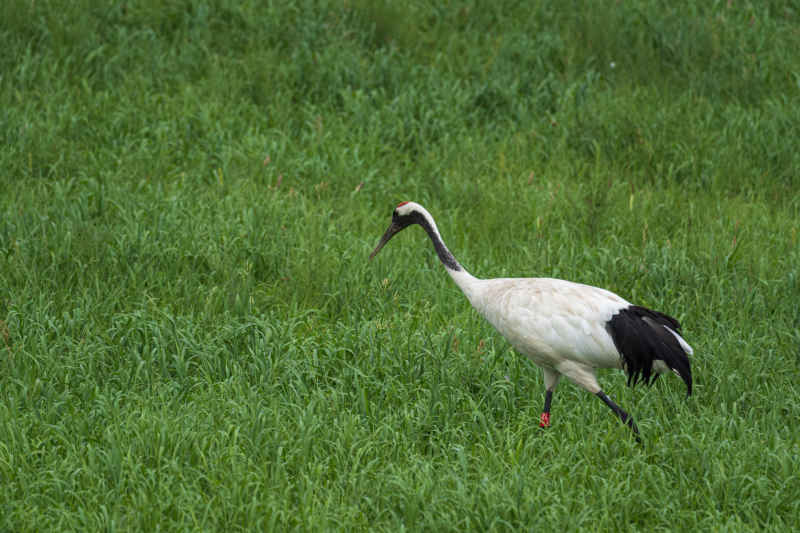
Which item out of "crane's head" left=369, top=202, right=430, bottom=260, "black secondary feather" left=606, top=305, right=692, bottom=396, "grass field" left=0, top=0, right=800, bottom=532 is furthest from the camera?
"crane's head" left=369, top=202, right=430, bottom=260

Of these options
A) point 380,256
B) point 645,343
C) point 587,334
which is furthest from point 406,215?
point 645,343

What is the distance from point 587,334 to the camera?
5289mm

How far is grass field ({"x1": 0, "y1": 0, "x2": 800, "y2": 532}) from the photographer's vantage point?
4.69m

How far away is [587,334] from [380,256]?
2.39m

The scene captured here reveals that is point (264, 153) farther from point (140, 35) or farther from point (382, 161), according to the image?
point (140, 35)

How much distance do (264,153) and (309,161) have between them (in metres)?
0.47

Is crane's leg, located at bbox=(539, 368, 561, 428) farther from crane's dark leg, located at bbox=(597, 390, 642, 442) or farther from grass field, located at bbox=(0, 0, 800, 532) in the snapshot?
crane's dark leg, located at bbox=(597, 390, 642, 442)

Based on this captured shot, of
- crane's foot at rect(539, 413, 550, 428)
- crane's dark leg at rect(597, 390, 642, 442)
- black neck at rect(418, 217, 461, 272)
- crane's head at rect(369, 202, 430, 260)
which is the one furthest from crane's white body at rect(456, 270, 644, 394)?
crane's head at rect(369, 202, 430, 260)

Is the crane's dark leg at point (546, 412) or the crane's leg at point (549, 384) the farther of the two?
the crane's leg at point (549, 384)

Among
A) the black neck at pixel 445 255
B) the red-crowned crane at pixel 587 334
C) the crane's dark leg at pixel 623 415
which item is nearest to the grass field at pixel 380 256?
the crane's dark leg at pixel 623 415

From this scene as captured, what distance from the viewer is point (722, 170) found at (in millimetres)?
8945

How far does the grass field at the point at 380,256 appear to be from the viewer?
4688 mm

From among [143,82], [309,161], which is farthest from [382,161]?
[143,82]

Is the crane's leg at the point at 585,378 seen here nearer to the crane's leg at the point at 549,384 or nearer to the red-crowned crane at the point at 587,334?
the red-crowned crane at the point at 587,334
